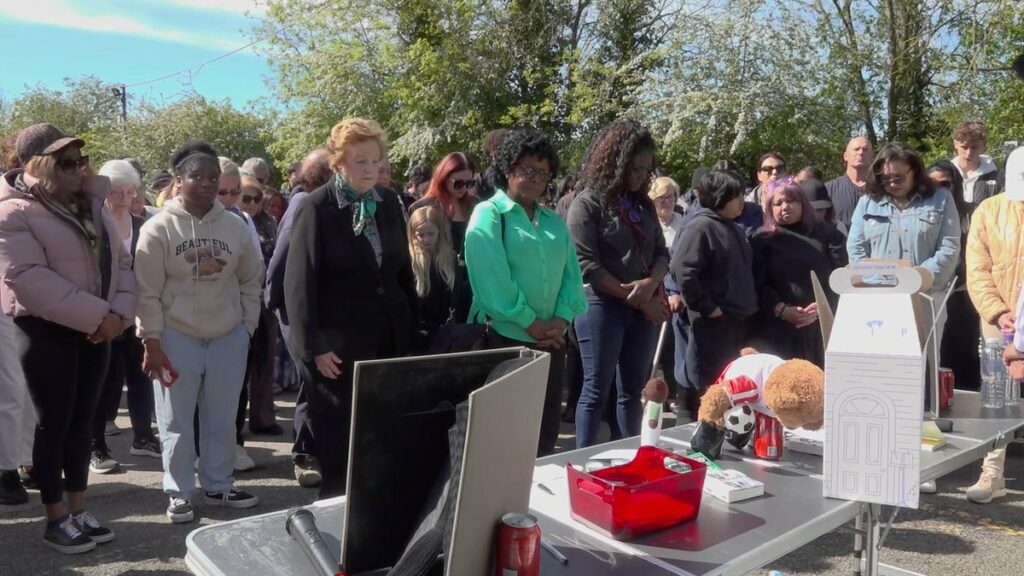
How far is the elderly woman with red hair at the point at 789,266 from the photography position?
4688 mm

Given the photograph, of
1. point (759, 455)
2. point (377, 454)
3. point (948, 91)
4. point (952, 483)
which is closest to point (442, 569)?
point (377, 454)

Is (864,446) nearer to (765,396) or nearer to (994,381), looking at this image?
(765,396)

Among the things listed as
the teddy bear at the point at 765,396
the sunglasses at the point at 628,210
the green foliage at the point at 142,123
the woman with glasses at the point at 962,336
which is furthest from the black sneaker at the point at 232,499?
the green foliage at the point at 142,123

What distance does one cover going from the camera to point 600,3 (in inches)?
795

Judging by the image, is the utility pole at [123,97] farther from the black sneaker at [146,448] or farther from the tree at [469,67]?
the black sneaker at [146,448]

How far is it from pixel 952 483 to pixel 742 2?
13915 millimetres

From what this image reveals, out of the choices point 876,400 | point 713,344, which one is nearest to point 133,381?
point 713,344

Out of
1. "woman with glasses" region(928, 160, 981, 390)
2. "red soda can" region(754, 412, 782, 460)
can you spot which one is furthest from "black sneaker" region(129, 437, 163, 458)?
"woman with glasses" region(928, 160, 981, 390)

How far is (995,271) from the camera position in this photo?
412 cm

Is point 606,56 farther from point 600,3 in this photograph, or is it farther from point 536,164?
point 536,164

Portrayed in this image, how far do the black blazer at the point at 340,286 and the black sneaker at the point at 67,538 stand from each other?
128cm

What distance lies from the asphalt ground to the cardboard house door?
1.49 metres

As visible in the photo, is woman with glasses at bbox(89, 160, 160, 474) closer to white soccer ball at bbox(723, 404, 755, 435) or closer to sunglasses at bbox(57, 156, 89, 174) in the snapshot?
sunglasses at bbox(57, 156, 89, 174)

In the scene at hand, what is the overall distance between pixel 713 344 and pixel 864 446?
2.69 m
